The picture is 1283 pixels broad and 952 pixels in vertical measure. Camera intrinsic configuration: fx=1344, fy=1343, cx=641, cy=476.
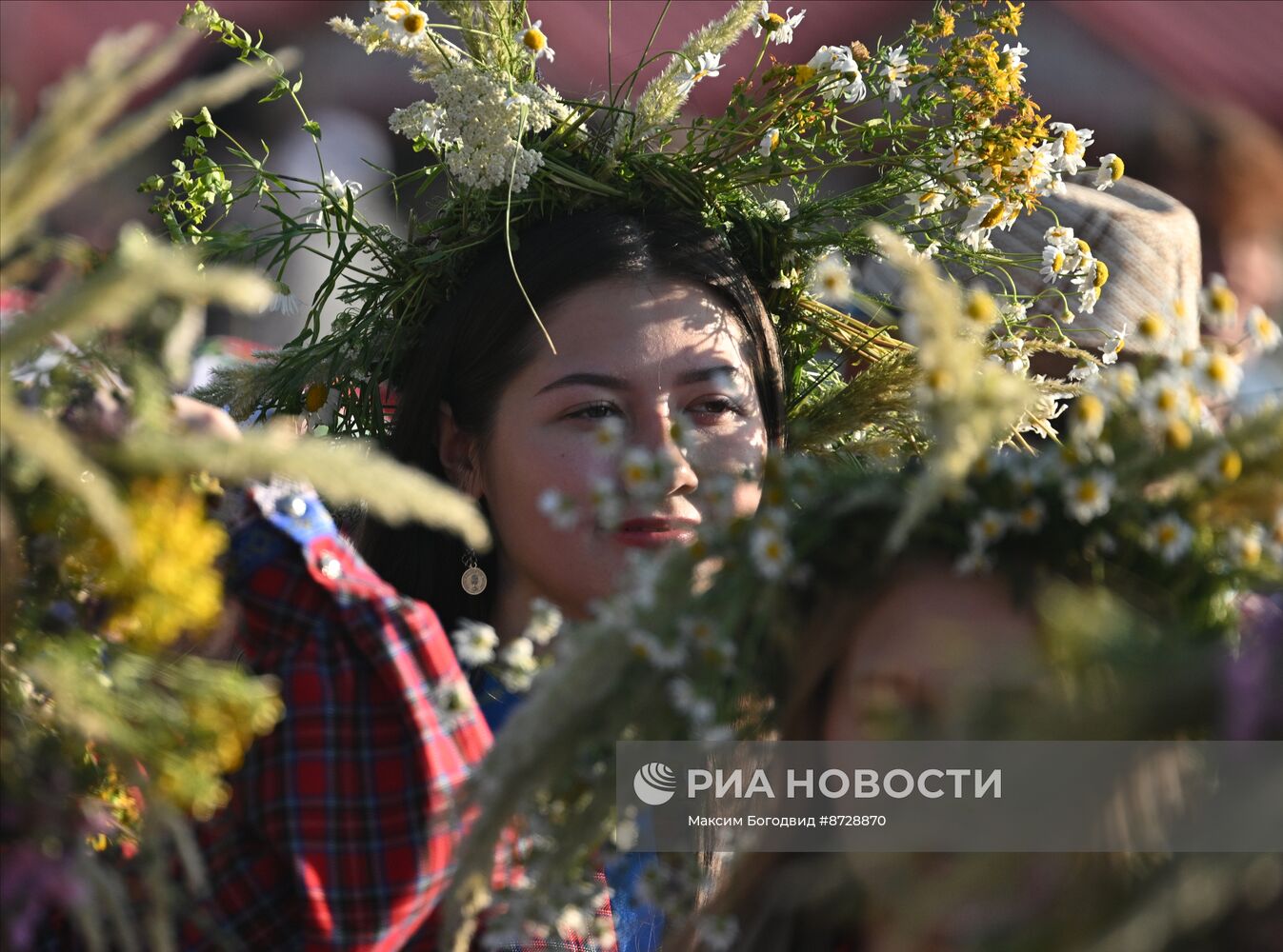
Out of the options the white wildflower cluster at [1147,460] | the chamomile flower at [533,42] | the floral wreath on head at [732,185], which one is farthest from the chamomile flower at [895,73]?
the white wildflower cluster at [1147,460]

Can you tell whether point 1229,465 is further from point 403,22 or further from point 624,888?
point 403,22

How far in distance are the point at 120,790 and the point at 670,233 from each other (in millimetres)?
1046

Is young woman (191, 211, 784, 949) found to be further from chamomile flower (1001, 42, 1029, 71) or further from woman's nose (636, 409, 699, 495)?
chamomile flower (1001, 42, 1029, 71)

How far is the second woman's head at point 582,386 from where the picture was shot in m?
1.64

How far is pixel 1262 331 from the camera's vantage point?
0.91 m

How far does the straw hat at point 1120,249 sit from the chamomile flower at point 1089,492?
120 centimetres

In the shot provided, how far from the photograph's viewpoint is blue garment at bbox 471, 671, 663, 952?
138 centimetres

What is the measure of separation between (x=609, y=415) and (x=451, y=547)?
0.40 meters

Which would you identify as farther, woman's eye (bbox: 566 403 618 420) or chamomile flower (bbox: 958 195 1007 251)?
chamomile flower (bbox: 958 195 1007 251)

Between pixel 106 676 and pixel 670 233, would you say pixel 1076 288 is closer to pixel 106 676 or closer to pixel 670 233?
pixel 670 233

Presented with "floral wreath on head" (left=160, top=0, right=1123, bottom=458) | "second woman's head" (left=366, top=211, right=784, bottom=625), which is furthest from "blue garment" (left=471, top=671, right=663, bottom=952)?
"floral wreath on head" (left=160, top=0, right=1123, bottom=458)

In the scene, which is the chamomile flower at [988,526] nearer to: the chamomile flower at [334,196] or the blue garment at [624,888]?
the blue garment at [624,888]

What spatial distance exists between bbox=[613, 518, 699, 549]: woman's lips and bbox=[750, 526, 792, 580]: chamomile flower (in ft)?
2.18
